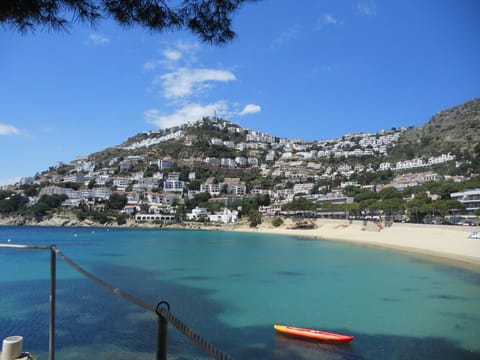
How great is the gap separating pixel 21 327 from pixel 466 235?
34826 mm

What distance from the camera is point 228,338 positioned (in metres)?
9.32

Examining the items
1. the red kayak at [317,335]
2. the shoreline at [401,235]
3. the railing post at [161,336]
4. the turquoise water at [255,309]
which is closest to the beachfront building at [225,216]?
the shoreline at [401,235]

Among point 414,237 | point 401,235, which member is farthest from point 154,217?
point 414,237

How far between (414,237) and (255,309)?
31176mm

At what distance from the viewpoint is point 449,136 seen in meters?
104

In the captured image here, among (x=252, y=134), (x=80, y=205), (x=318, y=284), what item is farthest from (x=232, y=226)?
(x=252, y=134)

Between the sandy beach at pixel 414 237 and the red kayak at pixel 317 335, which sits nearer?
the red kayak at pixel 317 335

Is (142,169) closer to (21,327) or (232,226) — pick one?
(232,226)

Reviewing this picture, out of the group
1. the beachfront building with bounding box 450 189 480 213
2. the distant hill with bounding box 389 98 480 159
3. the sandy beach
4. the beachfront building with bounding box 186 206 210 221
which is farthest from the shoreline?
the distant hill with bounding box 389 98 480 159

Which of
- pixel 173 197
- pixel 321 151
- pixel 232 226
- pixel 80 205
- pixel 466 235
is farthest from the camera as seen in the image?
pixel 321 151

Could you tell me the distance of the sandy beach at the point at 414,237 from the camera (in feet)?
91.1

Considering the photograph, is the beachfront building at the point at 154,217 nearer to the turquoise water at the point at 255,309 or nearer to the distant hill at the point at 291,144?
the distant hill at the point at 291,144

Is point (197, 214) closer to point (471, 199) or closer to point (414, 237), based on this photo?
point (471, 199)

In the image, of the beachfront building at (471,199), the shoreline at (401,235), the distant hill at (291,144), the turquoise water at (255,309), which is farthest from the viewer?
the distant hill at (291,144)
